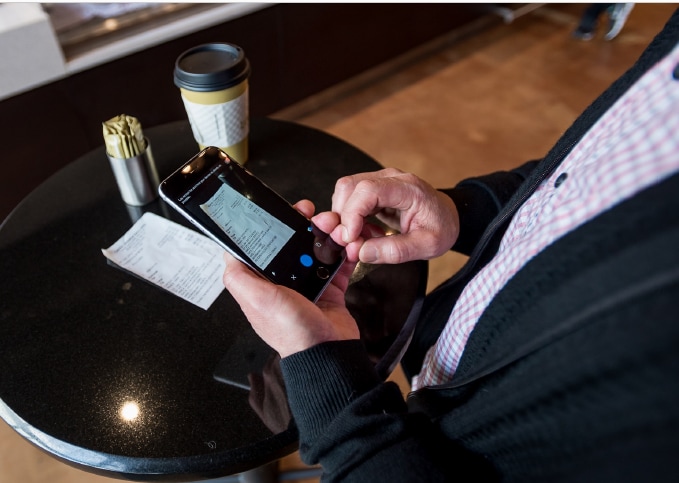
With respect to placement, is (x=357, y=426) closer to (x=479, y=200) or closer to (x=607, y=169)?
(x=607, y=169)

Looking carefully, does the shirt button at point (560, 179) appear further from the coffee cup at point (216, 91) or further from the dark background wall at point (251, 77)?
the dark background wall at point (251, 77)

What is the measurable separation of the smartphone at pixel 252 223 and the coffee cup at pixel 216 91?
0.13 meters

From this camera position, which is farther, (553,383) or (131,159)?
(131,159)

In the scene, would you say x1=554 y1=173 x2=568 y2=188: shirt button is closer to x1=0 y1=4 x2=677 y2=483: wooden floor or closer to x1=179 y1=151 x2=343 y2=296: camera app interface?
x1=179 y1=151 x2=343 y2=296: camera app interface

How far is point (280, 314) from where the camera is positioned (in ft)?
1.58

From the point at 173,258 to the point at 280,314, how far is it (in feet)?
0.83

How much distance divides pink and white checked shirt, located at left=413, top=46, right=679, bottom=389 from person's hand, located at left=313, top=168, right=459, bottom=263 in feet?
0.42

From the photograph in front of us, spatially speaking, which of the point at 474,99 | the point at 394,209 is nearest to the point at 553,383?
the point at 394,209

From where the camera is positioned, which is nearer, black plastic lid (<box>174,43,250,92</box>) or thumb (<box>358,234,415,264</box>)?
thumb (<box>358,234,415,264</box>)

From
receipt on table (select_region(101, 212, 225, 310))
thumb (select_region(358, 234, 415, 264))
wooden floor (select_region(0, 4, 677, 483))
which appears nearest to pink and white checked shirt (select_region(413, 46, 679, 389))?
thumb (select_region(358, 234, 415, 264))

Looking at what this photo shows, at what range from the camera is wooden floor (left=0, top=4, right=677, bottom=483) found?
1.73 meters

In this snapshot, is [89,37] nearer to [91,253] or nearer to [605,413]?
[91,253]

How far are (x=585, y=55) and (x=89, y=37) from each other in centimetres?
210

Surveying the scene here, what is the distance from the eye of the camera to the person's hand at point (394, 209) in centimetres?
58
